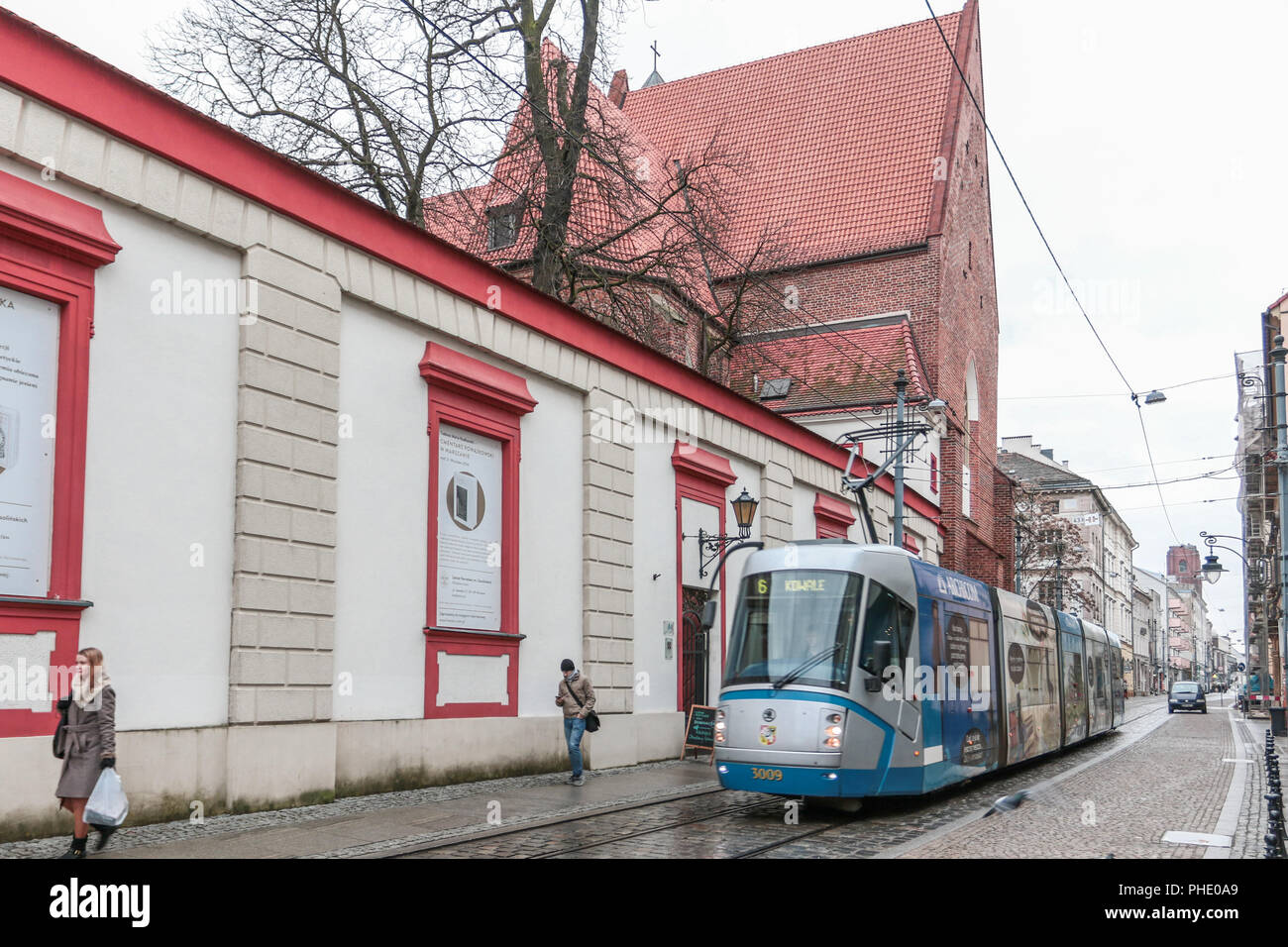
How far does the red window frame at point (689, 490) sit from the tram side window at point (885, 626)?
760cm

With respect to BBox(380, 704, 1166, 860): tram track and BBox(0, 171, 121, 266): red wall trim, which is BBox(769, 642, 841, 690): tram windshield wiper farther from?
BBox(0, 171, 121, 266): red wall trim

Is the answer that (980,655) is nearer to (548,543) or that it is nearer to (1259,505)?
(548,543)

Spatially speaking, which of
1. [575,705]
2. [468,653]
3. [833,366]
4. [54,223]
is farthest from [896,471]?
[54,223]

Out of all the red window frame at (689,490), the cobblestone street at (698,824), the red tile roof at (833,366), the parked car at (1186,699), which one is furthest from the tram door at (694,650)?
the parked car at (1186,699)

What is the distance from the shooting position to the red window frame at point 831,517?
27.2 metres

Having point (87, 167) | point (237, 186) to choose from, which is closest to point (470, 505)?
point (237, 186)

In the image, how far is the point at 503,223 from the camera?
24000mm

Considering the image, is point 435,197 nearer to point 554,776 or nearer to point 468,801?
point 554,776

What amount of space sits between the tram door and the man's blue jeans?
17.7 ft

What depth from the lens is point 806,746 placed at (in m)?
12.4

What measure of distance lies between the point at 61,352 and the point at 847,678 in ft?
26.4

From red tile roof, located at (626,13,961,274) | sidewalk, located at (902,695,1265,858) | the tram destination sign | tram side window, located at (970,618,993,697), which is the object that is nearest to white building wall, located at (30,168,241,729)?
sidewalk, located at (902,695,1265,858)

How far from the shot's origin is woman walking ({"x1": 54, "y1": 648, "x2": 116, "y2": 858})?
9102 mm
